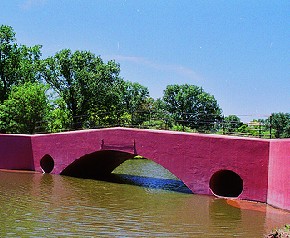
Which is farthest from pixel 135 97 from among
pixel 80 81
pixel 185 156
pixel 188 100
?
pixel 185 156

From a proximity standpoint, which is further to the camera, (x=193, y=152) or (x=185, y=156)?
(x=185, y=156)

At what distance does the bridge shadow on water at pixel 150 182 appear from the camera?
1748 cm

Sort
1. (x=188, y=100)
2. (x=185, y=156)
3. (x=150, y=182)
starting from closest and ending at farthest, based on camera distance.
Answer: (x=185, y=156), (x=150, y=182), (x=188, y=100)

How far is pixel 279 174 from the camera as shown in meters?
12.6

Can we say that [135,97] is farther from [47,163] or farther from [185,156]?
[185,156]

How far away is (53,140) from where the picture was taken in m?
20.6

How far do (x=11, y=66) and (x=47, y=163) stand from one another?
15.8m

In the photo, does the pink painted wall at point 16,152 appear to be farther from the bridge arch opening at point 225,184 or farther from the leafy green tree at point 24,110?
the bridge arch opening at point 225,184

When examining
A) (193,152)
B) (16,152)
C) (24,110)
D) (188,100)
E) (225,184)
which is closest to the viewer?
(193,152)

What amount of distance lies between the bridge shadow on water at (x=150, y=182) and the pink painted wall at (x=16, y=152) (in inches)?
176

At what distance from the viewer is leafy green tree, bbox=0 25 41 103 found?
1341 inches

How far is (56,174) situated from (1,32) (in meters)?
18.4

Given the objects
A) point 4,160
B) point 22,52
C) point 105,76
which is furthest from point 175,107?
point 4,160

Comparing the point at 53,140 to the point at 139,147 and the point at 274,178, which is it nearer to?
the point at 139,147
